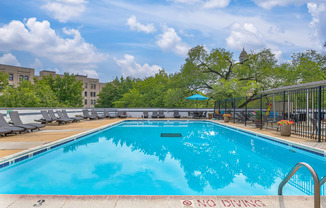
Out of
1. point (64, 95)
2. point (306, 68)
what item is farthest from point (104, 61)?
point (306, 68)

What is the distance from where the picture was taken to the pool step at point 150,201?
9.07 ft

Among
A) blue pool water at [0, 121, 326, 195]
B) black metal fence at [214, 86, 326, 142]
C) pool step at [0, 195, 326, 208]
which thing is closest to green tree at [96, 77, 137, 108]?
black metal fence at [214, 86, 326, 142]

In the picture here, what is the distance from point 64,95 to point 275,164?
33296 millimetres

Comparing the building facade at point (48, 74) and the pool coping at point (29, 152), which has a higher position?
the building facade at point (48, 74)

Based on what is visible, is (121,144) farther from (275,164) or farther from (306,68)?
(306,68)

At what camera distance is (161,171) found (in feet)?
16.5

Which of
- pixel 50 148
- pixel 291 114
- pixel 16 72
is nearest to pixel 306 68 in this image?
pixel 291 114

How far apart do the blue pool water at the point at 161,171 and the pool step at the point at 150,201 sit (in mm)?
857

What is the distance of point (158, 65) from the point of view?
115 ft

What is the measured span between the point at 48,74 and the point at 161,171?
197 feet

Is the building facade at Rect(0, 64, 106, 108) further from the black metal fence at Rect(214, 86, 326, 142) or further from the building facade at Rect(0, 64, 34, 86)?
the black metal fence at Rect(214, 86, 326, 142)

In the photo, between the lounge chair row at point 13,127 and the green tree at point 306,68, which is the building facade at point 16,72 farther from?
the green tree at point 306,68

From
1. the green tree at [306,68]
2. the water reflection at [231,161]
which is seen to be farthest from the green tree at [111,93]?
the water reflection at [231,161]

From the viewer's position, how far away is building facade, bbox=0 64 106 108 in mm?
43344
